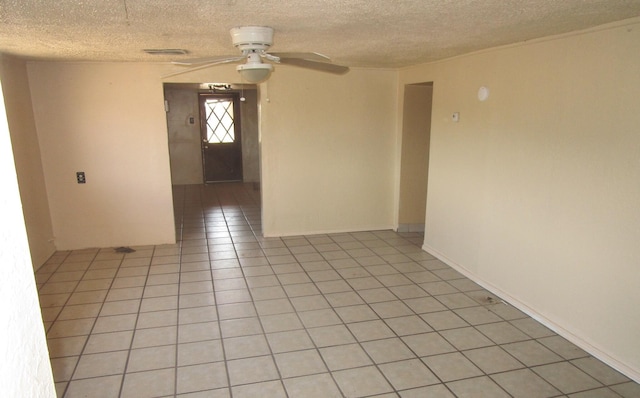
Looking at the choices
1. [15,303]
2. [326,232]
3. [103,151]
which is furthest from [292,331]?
[103,151]

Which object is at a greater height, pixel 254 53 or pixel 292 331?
pixel 254 53

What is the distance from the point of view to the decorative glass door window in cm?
891

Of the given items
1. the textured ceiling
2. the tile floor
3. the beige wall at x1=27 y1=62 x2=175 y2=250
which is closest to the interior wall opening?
the beige wall at x1=27 y1=62 x2=175 y2=250

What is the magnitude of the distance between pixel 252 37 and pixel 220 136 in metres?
6.77

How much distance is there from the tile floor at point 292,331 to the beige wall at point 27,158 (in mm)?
298

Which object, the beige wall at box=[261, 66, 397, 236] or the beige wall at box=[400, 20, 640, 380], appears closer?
the beige wall at box=[400, 20, 640, 380]

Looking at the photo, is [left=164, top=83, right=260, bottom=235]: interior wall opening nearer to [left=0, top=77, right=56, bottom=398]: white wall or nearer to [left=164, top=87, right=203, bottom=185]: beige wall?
[left=164, top=87, right=203, bottom=185]: beige wall

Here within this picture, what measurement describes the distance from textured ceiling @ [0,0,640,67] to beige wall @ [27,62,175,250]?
87 cm

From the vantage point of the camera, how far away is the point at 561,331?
3000mm

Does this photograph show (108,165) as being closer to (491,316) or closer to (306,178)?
(306,178)

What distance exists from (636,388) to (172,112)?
855 cm

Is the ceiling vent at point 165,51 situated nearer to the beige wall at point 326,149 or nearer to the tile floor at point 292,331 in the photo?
the beige wall at point 326,149

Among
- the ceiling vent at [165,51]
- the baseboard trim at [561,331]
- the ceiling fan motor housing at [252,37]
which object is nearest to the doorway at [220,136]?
the ceiling vent at [165,51]

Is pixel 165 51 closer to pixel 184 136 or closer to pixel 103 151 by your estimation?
pixel 103 151
